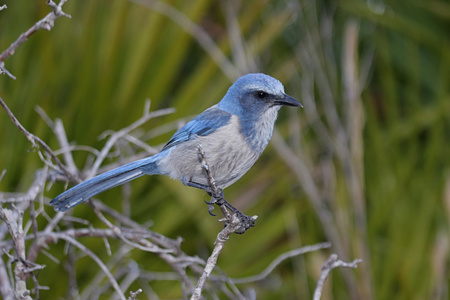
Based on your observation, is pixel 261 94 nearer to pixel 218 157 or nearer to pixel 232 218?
pixel 218 157

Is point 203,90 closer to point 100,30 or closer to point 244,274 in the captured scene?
point 100,30

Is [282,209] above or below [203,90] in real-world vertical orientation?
below

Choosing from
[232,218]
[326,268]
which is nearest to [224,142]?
[232,218]

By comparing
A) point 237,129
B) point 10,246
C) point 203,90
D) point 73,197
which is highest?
point 203,90

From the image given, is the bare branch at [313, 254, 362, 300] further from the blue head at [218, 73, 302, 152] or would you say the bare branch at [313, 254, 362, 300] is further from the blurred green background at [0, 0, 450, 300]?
the blurred green background at [0, 0, 450, 300]

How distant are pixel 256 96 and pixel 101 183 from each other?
0.74 meters

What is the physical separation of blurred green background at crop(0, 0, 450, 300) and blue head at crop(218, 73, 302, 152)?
846 mm

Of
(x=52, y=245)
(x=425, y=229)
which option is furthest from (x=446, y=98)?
(x=52, y=245)

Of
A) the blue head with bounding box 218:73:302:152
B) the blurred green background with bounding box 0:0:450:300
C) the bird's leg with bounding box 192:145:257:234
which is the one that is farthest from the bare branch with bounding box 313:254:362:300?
the blurred green background with bounding box 0:0:450:300

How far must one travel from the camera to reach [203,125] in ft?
9.25

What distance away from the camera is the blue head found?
8.84ft

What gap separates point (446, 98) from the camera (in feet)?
13.8

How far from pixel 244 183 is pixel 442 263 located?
1270 millimetres

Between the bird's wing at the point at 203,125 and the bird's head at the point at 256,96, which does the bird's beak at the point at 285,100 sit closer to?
the bird's head at the point at 256,96
